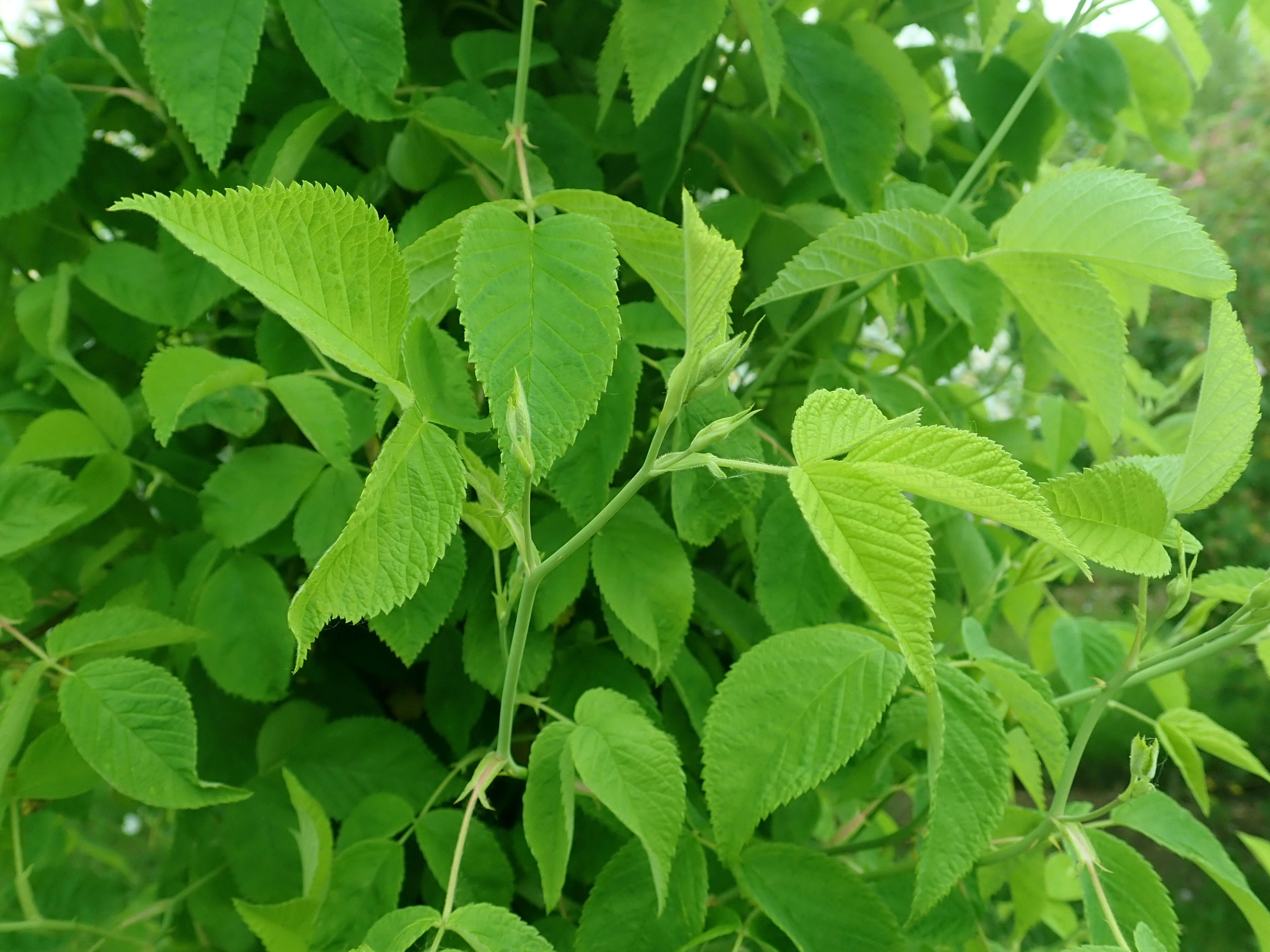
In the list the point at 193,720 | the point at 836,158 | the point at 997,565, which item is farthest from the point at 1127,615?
the point at 193,720

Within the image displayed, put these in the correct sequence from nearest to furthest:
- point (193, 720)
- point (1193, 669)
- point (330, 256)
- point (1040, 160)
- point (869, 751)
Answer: point (330, 256) → point (193, 720) → point (869, 751) → point (1040, 160) → point (1193, 669)

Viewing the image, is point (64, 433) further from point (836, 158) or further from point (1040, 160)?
point (1040, 160)

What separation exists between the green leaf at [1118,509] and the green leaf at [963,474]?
81 mm

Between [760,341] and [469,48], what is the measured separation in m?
0.23

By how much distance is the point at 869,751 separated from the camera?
49cm

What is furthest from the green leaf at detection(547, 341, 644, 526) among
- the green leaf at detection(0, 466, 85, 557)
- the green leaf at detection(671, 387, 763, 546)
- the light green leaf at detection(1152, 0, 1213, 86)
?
the light green leaf at detection(1152, 0, 1213, 86)

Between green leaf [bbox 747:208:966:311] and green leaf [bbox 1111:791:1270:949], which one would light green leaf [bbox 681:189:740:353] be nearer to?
green leaf [bbox 747:208:966:311]

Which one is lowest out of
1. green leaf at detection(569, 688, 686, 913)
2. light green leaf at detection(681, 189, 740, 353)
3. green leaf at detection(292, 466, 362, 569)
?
green leaf at detection(569, 688, 686, 913)

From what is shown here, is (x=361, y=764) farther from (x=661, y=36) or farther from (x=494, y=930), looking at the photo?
(x=661, y=36)

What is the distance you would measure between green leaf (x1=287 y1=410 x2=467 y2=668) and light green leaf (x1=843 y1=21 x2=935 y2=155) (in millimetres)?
391

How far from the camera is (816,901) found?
40 centimetres

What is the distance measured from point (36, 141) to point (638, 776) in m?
0.43

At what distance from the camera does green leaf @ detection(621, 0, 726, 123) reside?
0.41 metres

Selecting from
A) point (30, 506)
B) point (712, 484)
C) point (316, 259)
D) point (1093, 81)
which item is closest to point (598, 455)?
point (712, 484)
